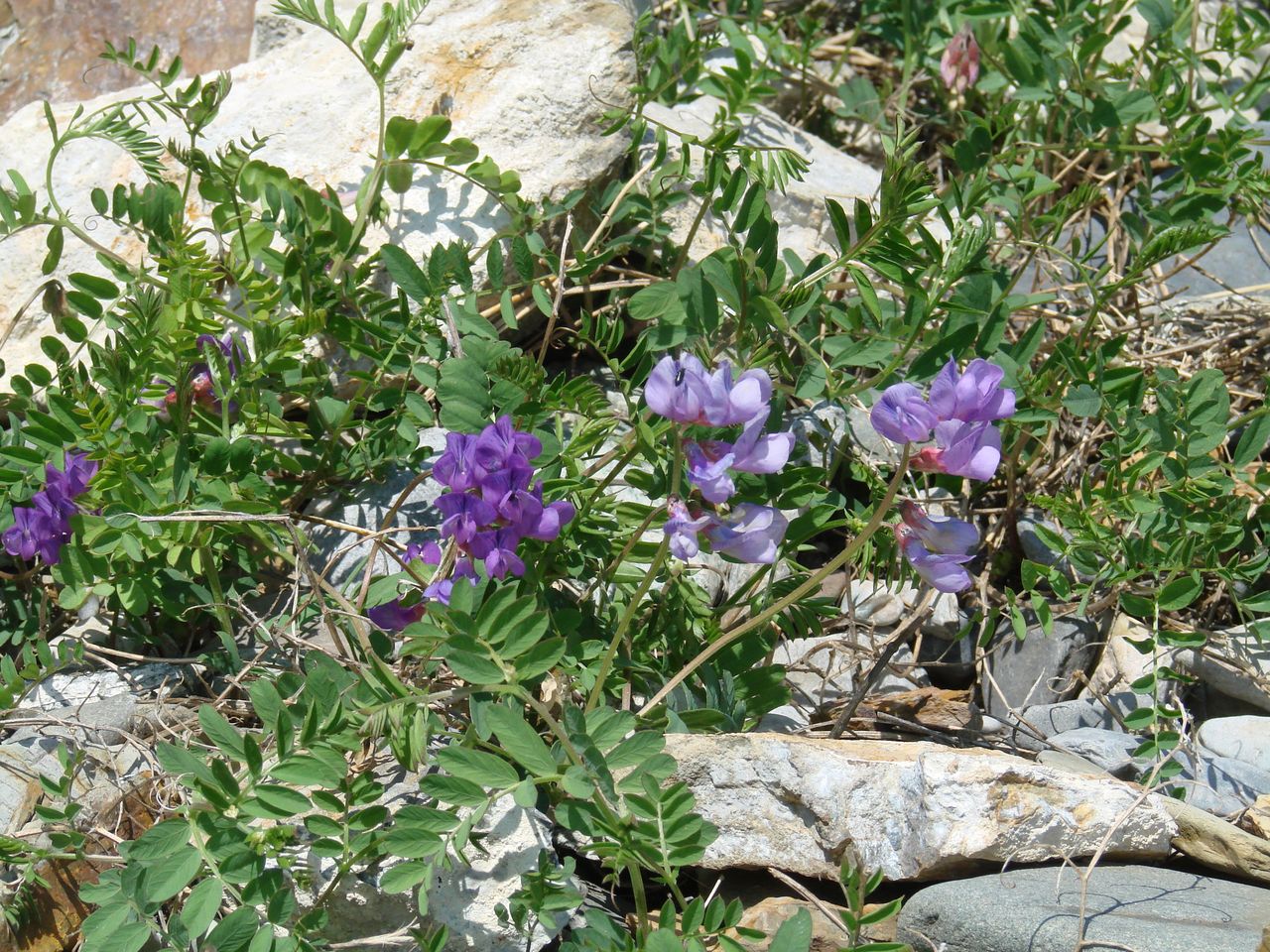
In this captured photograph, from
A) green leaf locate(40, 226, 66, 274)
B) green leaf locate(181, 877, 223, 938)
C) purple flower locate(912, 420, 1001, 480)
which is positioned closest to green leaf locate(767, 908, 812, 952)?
purple flower locate(912, 420, 1001, 480)

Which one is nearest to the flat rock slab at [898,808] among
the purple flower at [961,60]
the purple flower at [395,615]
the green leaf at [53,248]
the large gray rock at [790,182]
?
the purple flower at [395,615]

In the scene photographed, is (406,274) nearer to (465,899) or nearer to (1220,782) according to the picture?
(465,899)

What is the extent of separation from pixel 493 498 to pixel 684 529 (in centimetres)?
33

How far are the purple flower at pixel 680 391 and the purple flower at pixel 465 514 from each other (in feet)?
1.13

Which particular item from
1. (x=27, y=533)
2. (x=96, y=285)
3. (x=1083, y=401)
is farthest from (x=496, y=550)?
(x=1083, y=401)

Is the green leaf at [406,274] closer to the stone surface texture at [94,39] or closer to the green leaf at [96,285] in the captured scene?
the green leaf at [96,285]

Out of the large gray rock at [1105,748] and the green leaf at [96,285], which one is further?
the green leaf at [96,285]

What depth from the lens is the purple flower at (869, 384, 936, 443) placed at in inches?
77.4

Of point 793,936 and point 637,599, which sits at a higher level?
point 637,599

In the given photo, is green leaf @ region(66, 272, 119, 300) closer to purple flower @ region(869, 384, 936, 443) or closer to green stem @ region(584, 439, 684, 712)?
green stem @ region(584, 439, 684, 712)

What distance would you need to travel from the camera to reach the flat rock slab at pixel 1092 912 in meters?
1.92

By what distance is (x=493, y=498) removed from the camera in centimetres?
212

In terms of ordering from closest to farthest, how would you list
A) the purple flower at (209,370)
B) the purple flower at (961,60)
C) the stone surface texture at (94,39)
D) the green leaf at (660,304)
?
the green leaf at (660,304) → the purple flower at (209,370) → the stone surface texture at (94,39) → the purple flower at (961,60)

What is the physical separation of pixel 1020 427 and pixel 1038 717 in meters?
0.62
